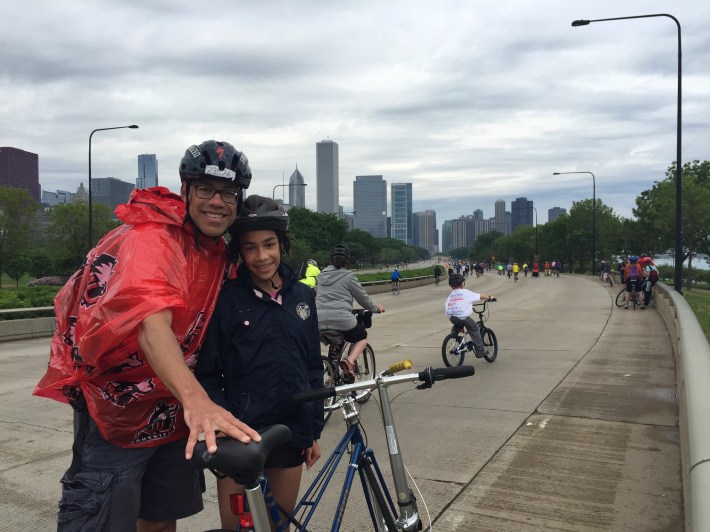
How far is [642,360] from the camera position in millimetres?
9805

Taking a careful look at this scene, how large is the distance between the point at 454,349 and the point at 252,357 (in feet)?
24.9

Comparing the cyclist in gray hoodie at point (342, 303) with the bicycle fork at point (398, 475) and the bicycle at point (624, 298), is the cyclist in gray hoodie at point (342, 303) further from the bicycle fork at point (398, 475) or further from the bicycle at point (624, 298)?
the bicycle at point (624, 298)

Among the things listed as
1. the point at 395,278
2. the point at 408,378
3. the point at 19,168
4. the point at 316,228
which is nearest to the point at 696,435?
the point at 408,378

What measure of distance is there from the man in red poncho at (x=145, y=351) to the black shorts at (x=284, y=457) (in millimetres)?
294

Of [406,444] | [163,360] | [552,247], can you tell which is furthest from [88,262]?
[552,247]

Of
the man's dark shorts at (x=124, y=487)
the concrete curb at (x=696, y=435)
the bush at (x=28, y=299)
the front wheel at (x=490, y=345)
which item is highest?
the man's dark shorts at (x=124, y=487)

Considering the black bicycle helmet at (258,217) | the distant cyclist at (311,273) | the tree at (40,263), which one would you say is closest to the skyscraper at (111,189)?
the tree at (40,263)

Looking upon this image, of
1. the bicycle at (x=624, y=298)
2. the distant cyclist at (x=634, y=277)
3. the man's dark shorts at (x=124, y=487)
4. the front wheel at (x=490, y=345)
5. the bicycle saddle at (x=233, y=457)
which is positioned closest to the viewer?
the bicycle saddle at (x=233, y=457)

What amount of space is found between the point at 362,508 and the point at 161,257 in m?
2.80

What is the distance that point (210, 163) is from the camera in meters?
2.22

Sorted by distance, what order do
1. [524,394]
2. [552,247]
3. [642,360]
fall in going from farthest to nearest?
[552,247], [642,360], [524,394]

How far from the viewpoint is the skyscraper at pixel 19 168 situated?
6344 inches

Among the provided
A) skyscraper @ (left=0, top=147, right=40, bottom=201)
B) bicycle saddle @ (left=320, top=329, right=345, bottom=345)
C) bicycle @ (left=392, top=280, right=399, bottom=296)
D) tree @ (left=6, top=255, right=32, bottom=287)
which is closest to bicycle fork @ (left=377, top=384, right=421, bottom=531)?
bicycle saddle @ (left=320, top=329, right=345, bottom=345)

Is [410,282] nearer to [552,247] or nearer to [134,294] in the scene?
[134,294]
